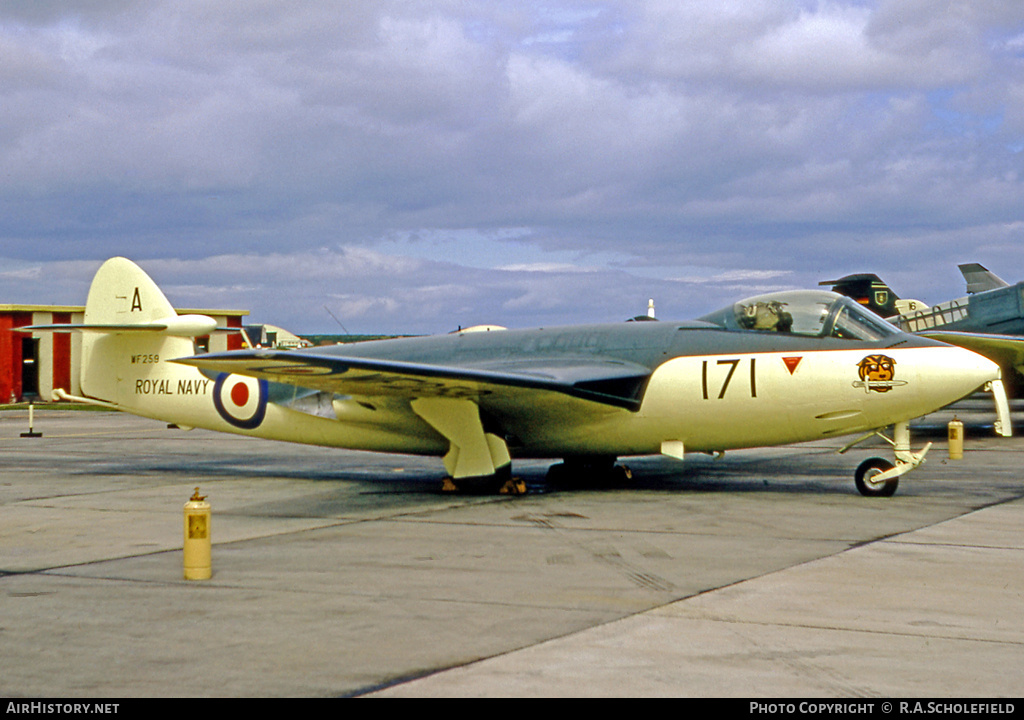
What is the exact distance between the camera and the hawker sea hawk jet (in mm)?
12820

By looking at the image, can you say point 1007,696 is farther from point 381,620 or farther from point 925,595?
point 381,620

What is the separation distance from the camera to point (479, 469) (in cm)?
1423

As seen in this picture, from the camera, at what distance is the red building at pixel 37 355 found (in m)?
50.5

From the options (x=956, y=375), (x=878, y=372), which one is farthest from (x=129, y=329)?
(x=956, y=375)

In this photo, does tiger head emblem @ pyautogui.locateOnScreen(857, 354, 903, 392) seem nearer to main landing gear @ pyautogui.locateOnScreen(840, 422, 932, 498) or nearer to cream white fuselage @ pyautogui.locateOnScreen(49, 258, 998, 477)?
cream white fuselage @ pyautogui.locateOnScreen(49, 258, 998, 477)

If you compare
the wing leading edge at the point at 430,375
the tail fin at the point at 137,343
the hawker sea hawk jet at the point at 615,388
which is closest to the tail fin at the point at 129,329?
the tail fin at the point at 137,343

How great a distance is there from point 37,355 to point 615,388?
4788 centimetres

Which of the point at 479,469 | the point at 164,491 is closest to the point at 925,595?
the point at 479,469

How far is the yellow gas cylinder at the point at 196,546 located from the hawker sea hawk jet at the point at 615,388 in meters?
3.58

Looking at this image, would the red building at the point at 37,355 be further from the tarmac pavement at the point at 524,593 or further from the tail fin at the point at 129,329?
the tarmac pavement at the point at 524,593

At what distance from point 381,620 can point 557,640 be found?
1.35 meters

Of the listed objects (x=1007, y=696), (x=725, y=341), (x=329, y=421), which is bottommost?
(x=1007, y=696)

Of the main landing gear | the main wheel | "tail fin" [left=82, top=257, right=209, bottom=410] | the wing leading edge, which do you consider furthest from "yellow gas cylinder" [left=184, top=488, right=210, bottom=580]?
"tail fin" [left=82, top=257, right=209, bottom=410]

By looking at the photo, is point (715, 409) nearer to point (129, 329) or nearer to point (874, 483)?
point (874, 483)
